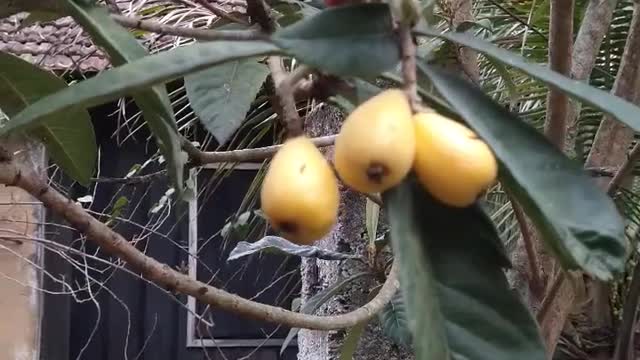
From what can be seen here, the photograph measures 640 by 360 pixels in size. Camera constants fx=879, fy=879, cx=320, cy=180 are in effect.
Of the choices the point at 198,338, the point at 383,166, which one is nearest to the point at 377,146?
the point at 383,166

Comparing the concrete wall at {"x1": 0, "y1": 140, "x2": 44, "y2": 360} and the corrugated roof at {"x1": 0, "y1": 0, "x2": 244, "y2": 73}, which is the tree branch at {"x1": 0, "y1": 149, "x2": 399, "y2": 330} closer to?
the corrugated roof at {"x1": 0, "y1": 0, "x2": 244, "y2": 73}

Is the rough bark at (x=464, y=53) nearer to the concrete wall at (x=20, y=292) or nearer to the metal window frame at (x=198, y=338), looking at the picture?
the metal window frame at (x=198, y=338)

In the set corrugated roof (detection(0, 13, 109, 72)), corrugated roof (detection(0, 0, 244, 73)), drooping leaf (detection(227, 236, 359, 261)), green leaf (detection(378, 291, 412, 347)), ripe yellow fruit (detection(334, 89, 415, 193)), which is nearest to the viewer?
ripe yellow fruit (detection(334, 89, 415, 193))

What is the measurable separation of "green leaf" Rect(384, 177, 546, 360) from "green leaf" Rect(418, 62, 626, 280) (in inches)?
1.1

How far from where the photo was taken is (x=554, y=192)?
0.35m

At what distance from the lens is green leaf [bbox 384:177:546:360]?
35 centimetres

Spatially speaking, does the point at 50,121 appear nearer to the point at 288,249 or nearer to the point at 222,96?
the point at 222,96

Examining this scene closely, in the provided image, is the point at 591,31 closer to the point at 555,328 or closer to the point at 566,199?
the point at 555,328

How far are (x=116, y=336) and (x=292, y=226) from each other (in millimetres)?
2155

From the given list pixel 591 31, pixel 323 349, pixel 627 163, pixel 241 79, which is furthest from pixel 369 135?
pixel 323 349

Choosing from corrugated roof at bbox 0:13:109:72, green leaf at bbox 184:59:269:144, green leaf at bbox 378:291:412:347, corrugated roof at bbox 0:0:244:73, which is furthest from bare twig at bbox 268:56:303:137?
corrugated roof at bbox 0:13:109:72

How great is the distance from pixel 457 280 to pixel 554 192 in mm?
54

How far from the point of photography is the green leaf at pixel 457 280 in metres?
0.35

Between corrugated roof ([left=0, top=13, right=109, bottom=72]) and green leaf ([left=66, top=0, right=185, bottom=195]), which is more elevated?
corrugated roof ([left=0, top=13, right=109, bottom=72])
